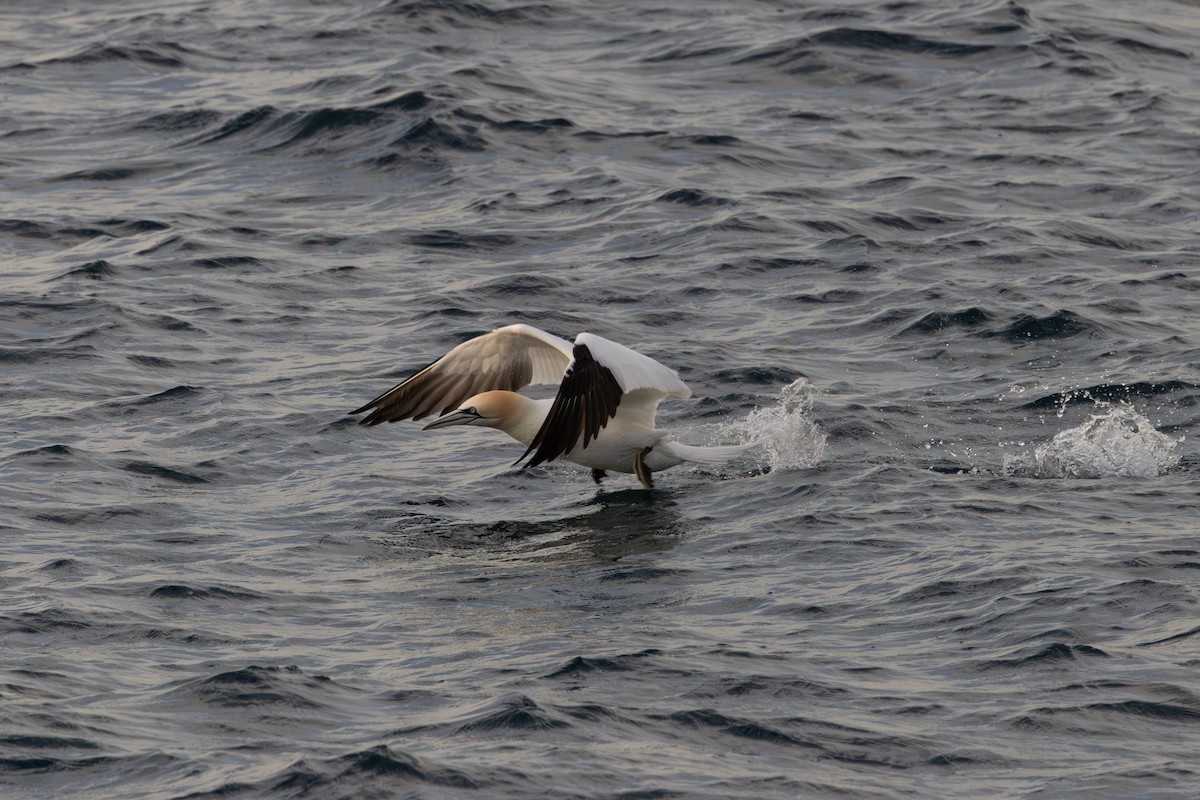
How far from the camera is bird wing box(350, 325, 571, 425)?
11.2 meters

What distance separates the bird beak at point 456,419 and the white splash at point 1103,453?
3.08m

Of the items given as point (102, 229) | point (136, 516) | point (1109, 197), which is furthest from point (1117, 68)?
point (136, 516)

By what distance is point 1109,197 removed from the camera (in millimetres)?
15977

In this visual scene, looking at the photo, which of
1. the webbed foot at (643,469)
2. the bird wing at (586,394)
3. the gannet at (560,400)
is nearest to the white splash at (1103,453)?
the gannet at (560,400)

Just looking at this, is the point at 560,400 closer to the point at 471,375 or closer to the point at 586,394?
the point at 586,394

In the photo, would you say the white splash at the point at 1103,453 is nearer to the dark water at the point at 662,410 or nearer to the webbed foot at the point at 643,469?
the dark water at the point at 662,410

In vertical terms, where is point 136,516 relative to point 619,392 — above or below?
below

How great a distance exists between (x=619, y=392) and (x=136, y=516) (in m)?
2.64

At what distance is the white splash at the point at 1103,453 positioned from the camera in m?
10.3

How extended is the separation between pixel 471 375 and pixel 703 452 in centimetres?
163

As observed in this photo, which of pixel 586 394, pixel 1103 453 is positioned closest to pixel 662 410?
pixel 586 394

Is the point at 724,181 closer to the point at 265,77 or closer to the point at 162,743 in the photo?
the point at 265,77

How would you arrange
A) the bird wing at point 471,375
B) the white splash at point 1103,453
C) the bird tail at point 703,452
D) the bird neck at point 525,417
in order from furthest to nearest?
the bird wing at point 471,375, the bird neck at point 525,417, the bird tail at point 703,452, the white splash at point 1103,453

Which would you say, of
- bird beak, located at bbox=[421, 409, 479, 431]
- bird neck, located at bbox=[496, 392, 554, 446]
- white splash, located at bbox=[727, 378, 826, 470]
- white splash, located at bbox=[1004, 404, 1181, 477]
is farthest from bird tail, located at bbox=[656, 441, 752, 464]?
white splash, located at bbox=[1004, 404, 1181, 477]
